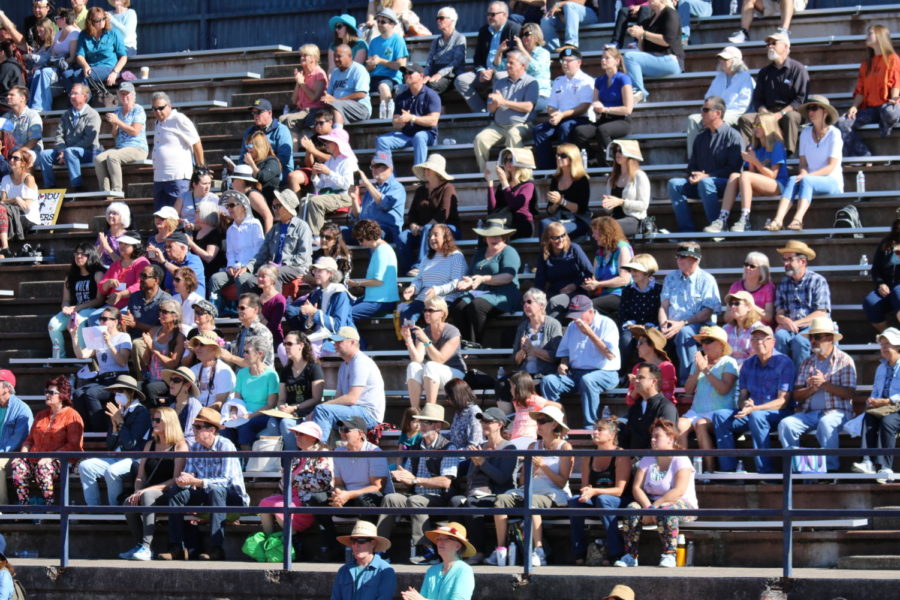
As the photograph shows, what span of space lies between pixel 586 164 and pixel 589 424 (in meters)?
4.19

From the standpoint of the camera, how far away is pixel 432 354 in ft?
48.0

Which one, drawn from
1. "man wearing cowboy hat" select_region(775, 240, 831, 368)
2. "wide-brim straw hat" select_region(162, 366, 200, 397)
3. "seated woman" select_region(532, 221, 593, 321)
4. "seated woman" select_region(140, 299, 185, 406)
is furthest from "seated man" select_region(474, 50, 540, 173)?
"man wearing cowboy hat" select_region(775, 240, 831, 368)

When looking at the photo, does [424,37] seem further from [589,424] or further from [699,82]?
[589,424]

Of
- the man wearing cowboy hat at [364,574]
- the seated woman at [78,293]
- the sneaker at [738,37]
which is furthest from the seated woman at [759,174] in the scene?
the seated woman at [78,293]

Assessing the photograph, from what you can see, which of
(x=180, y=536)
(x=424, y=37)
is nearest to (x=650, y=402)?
(x=180, y=536)

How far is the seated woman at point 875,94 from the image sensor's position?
16.4 meters

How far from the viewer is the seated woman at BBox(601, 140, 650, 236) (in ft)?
51.9

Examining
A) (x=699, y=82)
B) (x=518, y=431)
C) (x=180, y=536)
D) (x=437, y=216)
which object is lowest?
(x=180, y=536)

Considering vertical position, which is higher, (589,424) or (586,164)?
(586,164)

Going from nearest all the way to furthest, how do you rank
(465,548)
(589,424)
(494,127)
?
(465,548) < (589,424) < (494,127)

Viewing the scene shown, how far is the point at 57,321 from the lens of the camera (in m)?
17.2

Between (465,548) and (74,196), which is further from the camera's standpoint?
(74,196)

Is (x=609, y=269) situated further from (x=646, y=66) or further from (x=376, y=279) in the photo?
(x=646, y=66)

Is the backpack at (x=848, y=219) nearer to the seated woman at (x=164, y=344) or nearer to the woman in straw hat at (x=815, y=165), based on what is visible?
the woman in straw hat at (x=815, y=165)
